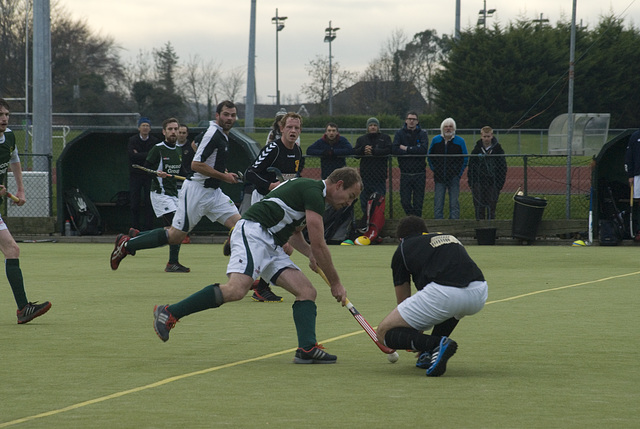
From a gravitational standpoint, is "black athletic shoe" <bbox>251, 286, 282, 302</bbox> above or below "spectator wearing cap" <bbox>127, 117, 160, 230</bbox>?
below

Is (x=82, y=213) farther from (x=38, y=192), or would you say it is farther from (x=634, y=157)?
(x=634, y=157)

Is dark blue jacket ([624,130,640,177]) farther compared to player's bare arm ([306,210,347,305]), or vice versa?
dark blue jacket ([624,130,640,177])

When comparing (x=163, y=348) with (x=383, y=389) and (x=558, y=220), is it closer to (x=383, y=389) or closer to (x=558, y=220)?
(x=383, y=389)

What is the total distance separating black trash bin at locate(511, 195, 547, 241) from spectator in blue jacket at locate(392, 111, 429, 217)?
187 cm

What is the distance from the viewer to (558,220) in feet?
62.1

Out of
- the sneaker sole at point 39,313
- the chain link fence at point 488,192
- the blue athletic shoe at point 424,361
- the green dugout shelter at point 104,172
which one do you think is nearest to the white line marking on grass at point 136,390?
the blue athletic shoe at point 424,361

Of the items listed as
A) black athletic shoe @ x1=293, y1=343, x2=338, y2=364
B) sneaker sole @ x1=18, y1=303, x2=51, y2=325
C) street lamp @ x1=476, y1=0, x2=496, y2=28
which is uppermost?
street lamp @ x1=476, y1=0, x2=496, y2=28

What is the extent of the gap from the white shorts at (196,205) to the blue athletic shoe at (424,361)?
205 inches

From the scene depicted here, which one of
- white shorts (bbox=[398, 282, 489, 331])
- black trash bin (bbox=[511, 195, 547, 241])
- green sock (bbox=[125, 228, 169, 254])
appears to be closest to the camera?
white shorts (bbox=[398, 282, 489, 331])

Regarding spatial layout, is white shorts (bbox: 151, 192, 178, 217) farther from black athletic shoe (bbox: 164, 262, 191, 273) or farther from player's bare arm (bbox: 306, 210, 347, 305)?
player's bare arm (bbox: 306, 210, 347, 305)

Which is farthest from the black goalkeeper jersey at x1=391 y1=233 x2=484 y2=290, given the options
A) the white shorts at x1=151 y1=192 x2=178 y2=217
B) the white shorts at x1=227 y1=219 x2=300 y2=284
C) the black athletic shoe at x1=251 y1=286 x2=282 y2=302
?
the white shorts at x1=151 y1=192 x2=178 y2=217

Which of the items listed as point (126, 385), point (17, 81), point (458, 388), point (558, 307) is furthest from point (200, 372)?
point (17, 81)

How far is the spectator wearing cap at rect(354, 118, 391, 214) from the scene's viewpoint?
1916 cm

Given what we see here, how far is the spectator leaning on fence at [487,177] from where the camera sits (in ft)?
63.1
